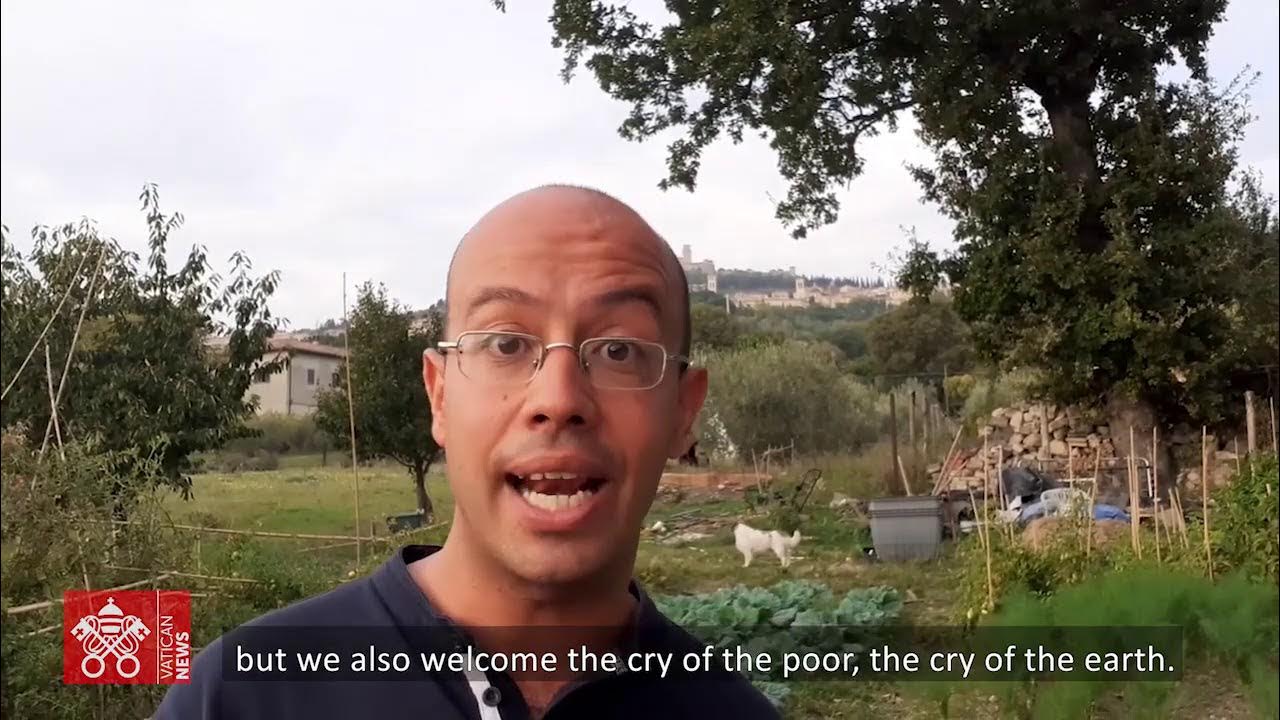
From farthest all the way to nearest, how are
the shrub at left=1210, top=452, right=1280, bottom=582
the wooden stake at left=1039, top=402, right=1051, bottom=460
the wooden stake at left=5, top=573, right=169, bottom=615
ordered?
the wooden stake at left=1039, top=402, right=1051, bottom=460
the wooden stake at left=5, top=573, right=169, bottom=615
the shrub at left=1210, top=452, right=1280, bottom=582

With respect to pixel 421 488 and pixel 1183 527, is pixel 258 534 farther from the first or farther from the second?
pixel 1183 527

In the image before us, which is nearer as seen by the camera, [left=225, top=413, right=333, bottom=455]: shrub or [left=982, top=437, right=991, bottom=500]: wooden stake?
[left=225, top=413, right=333, bottom=455]: shrub

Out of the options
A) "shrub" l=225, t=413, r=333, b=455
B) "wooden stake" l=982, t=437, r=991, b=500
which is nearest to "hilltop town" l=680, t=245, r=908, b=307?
"wooden stake" l=982, t=437, r=991, b=500

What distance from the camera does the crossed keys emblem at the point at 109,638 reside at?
1926 millimetres

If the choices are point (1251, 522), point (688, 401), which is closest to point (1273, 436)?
point (1251, 522)

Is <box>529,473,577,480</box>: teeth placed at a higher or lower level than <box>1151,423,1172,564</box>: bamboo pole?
higher

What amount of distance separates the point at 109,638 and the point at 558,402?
171 centimetres

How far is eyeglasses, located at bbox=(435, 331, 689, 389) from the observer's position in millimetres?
727

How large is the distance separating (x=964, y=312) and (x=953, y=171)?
568mm

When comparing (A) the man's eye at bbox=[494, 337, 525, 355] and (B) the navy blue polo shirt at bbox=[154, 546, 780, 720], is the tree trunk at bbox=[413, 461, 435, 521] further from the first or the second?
(A) the man's eye at bbox=[494, 337, 525, 355]

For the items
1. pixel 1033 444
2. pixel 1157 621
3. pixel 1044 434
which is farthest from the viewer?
pixel 1033 444

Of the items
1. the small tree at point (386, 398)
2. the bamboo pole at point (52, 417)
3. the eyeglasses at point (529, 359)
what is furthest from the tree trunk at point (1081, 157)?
the eyeglasses at point (529, 359)

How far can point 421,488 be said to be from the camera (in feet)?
12.4

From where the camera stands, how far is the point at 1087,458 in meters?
4.78
